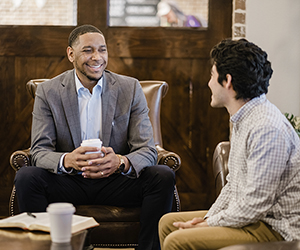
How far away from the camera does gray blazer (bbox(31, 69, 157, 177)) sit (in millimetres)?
2371

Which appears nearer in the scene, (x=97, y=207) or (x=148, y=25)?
(x=97, y=207)

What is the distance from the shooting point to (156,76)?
3.32m

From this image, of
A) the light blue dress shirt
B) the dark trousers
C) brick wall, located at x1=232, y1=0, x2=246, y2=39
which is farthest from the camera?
brick wall, located at x1=232, y1=0, x2=246, y2=39

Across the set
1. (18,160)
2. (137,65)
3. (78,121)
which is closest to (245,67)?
(78,121)

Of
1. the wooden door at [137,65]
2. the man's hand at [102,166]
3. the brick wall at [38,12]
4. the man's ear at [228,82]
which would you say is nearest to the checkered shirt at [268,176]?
the man's ear at [228,82]

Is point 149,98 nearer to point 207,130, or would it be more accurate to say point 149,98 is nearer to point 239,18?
point 207,130

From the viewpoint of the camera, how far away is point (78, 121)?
2402 millimetres

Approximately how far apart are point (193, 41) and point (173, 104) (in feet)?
1.74

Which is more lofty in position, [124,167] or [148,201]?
[124,167]

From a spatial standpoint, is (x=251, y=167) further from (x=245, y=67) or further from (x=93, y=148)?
(x=93, y=148)

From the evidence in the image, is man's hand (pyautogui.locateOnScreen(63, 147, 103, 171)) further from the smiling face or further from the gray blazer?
the smiling face

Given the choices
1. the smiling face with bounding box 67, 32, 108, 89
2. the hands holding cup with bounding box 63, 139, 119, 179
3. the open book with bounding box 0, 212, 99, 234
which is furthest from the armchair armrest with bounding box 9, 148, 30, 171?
the open book with bounding box 0, 212, 99, 234

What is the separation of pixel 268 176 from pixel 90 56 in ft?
4.72

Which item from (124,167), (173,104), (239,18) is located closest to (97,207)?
(124,167)
